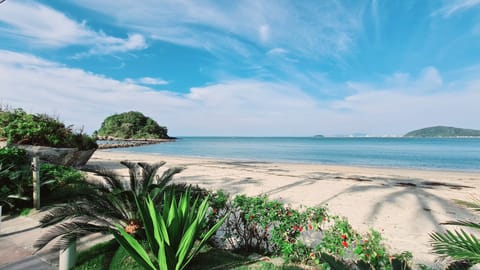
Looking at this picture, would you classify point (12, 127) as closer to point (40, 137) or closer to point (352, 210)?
point (40, 137)

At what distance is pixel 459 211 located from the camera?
6.08 m

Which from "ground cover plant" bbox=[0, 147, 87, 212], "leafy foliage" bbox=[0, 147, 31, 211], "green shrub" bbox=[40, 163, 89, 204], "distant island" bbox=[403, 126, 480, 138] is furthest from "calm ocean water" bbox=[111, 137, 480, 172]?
"distant island" bbox=[403, 126, 480, 138]

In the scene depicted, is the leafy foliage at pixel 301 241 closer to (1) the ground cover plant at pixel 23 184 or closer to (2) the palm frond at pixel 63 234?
(2) the palm frond at pixel 63 234

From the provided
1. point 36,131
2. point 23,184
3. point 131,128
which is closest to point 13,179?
point 23,184

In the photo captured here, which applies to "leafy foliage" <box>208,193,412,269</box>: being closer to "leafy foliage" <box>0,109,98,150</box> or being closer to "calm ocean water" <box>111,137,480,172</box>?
"leafy foliage" <box>0,109,98,150</box>

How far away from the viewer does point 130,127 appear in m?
84.3

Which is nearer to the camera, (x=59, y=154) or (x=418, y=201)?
(x=418, y=201)

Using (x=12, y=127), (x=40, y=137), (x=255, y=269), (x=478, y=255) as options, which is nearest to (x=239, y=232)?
(x=255, y=269)

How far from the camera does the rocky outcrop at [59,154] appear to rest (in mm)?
7496

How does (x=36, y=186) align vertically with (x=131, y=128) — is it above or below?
below

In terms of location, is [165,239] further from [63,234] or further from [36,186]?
[36,186]

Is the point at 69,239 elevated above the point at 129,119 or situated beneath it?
situated beneath

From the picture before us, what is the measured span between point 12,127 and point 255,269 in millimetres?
9195

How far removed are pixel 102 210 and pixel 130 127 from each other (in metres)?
88.7
